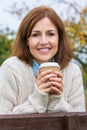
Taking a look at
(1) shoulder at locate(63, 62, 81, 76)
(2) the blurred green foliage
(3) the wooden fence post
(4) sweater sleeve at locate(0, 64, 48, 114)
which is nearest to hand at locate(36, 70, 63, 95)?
(4) sweater sleeve at locate(0, 64, 48, 114)

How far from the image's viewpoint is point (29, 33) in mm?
1848

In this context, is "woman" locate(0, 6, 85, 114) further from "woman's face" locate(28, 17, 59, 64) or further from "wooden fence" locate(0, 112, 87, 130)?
"wooden fence" locate(0, 112, 87, 130)

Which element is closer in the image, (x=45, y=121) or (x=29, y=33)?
(x=45, y=121)

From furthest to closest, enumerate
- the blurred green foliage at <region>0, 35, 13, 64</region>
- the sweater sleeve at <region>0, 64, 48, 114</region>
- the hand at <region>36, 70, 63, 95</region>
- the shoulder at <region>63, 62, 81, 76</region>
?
1. the blurred green foliage at <region>0, 35, 13, 64</region>
2. the shoulder at <region>63, 62, 81, 76</region>
3. the sweater sleeve at <region>0, 64, 48, 114</region>
4. the hand at <region>36, 70, 63, 95</region>

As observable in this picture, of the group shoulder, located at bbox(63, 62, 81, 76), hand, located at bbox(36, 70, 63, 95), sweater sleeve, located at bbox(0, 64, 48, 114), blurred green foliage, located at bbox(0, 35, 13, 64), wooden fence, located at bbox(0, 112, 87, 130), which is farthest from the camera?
blurred green foliage, located at bbox(0, 35, 13, 64)

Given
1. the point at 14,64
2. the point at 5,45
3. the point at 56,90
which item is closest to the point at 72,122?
the point at 56,90

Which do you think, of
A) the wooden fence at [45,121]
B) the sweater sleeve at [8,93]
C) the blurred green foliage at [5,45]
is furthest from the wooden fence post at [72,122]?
→ the blurred green foliage at [5,45]

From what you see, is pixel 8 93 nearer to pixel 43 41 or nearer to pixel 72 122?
pixel 43 41

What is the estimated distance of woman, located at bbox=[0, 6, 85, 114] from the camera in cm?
179

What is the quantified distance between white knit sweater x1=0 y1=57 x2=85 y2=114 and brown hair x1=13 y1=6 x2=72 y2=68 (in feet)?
0.12

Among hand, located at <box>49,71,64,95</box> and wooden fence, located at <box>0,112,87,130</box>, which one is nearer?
wooden fence, located at <box>0,112,87,130</box>

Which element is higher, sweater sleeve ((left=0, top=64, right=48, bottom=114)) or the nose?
the nose

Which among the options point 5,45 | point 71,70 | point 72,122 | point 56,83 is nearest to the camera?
point 72,122

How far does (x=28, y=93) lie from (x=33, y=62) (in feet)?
0.53
